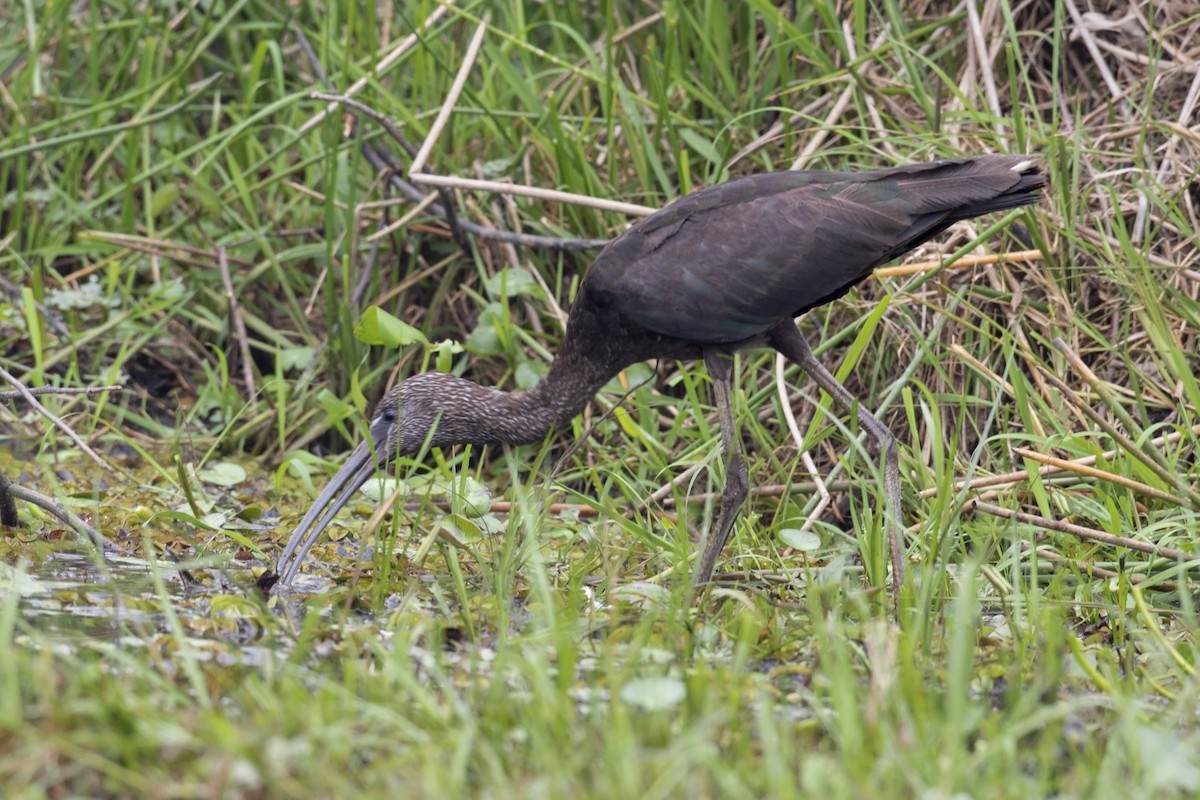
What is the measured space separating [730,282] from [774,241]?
176mm

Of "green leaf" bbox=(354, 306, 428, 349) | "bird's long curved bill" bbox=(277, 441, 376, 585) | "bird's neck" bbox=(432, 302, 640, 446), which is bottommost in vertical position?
"bird's long curved bill" bbox=(277, 441, 376, 585)

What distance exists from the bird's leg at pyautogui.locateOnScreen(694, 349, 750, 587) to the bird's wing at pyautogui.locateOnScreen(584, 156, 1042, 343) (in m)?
0.14

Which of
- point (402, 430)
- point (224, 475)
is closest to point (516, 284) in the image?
point (402, 430)

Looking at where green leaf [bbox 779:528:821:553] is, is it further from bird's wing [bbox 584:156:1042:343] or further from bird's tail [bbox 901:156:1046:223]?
bird's tail [bbox 901:156:1046:223]

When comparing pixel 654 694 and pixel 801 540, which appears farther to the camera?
pixel 801 540

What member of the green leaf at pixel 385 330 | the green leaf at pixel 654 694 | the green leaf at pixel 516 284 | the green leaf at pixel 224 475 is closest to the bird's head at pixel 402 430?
the green leaf at pixel 385 330

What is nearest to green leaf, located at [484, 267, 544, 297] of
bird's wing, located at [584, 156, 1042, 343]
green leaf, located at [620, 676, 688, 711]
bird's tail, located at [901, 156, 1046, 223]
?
bird's wing, located at [584, 156, 1042, 343]

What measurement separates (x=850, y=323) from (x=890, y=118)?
797 millimetres

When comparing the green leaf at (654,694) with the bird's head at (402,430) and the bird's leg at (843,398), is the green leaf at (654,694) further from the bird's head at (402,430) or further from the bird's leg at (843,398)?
the bird's head at (402,430)

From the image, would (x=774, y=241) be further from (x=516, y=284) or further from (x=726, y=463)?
(x=516, y=284)

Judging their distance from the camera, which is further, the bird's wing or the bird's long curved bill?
the bird's wing

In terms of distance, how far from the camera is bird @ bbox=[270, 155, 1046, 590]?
4301 millimetres

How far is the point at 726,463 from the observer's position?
4.47 metres

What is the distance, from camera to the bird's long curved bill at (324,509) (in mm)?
4195
